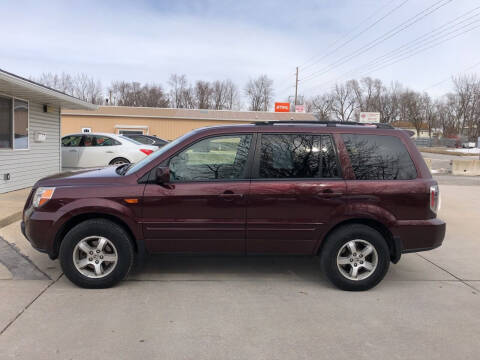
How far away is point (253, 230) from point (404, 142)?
192cm

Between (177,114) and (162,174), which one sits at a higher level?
(177,114)

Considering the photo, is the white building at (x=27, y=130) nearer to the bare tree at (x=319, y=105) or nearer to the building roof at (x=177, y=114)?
the building roof at (x=177, y=114)

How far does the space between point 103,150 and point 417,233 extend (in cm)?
1052

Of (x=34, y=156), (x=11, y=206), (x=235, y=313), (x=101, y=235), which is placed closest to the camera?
(x=235, y=313)

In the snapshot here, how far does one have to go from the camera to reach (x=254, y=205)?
4086mm

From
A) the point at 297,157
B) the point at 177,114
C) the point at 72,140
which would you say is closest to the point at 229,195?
the point at 297,157

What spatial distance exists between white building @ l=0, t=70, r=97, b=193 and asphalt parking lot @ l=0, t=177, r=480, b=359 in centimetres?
462

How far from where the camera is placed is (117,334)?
322 cm

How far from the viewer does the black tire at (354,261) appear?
Answer: 13.6 ft

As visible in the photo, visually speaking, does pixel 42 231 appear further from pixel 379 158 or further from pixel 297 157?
pixel 379 158

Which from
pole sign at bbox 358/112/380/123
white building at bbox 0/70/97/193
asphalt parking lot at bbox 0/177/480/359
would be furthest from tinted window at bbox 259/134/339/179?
pole sign at bbox 358/112/380/123

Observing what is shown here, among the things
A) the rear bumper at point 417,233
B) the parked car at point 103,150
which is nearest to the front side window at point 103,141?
the parked car at point 103,150

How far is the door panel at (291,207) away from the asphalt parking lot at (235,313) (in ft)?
2.17

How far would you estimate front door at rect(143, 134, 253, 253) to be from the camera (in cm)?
405
